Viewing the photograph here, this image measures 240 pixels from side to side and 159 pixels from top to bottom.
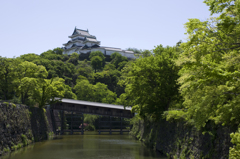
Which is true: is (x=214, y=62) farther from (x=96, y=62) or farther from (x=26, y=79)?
(x=96, y=62)

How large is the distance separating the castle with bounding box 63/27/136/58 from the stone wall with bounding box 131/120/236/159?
77.3 m

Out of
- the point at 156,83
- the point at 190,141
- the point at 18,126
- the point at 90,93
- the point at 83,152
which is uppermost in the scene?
the point at 156,83

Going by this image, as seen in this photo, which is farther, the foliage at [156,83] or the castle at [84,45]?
the castle at [84,45]

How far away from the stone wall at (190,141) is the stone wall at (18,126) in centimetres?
1068

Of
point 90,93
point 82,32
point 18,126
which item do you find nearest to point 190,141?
point 18,126

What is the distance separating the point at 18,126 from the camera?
19328 mm

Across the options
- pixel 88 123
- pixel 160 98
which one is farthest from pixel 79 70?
pixel 160 98

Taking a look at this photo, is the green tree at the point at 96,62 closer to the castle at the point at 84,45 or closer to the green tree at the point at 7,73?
the castle at the point at 84,45

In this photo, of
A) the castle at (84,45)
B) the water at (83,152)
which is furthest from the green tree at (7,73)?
the castle at (84,45)

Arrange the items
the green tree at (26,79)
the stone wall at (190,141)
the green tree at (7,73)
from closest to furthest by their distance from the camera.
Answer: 1. the stone wall at (190,141)
2. the green tree at (7,73)
3. the green tree at (26,79)

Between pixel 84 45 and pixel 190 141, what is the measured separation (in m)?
88.7

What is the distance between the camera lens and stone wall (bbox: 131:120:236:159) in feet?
29.9

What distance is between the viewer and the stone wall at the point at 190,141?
9120 millimetres

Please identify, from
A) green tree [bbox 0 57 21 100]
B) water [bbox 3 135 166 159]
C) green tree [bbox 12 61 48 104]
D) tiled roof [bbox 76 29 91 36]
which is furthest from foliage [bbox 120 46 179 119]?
tiled roof [bbox 76 29 91 36]
